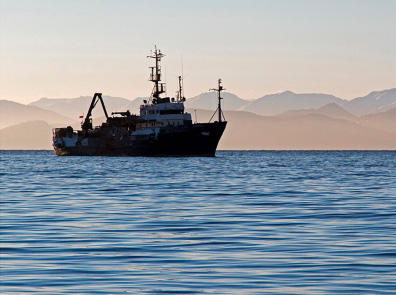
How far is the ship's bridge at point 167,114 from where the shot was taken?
460 feet

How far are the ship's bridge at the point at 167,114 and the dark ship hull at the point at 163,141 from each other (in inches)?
85.2

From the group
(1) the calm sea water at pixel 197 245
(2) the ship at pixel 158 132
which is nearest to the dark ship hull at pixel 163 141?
(2) the ship at pixel 158 132

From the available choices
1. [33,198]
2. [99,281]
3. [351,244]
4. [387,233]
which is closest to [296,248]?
[351,244]

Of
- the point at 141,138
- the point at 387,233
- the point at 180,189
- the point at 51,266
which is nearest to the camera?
the point at 51,266

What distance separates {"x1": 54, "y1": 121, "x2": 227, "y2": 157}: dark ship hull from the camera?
139 m

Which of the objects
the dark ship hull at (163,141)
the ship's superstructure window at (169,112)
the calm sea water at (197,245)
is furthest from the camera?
the ship's superstructure window at (169,112)

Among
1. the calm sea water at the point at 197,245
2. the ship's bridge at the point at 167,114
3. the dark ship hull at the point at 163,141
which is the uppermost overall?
the ship's bridge at the point at 167,114

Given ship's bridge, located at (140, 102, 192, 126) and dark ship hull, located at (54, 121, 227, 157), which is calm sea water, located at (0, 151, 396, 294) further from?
ship's bridge, located at (140, 102, 192, 126)

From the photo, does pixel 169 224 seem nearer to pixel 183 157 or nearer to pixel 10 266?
pixel 10 266

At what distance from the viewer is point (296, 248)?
68.4 feet

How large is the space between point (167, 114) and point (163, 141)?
457 centimetres

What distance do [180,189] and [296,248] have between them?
28.4m

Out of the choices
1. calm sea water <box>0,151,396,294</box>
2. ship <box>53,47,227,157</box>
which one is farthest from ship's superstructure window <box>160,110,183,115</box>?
calm sea water <box>0,151,396,294</box>

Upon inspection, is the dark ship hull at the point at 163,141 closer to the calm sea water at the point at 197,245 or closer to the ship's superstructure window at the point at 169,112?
the ship's superstructure window at the point at 169,112
